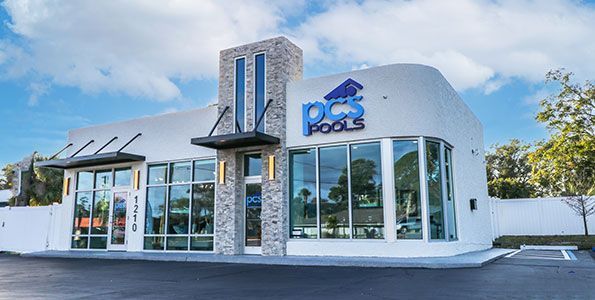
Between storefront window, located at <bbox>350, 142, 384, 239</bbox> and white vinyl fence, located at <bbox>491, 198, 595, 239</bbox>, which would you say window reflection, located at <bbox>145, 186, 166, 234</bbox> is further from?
white vinyl fence, located at <bbox>491, 198, 595, 239</bbox>

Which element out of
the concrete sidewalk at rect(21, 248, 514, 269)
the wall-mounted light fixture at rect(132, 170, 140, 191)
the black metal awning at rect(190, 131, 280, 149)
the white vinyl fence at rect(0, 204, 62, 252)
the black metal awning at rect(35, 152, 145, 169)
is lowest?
the concrete sidewalk at rect(21, 248, 514, 269)

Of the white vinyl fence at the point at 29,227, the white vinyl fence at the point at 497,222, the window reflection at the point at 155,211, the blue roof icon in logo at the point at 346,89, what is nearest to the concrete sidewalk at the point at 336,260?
the window reflection at the point at 155,211

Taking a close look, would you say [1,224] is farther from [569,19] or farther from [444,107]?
[569,19]

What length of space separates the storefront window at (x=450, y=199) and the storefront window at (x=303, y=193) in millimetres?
3355

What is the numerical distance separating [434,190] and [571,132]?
1429 cm

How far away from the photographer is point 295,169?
11914 mm

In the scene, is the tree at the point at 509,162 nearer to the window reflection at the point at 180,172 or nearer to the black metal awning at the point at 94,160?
the window reflection at the point at 180,172

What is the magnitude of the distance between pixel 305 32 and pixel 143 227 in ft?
25.7

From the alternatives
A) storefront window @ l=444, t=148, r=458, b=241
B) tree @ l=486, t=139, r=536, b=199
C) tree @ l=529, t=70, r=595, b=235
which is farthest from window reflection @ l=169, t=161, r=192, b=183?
tree @ l=486, t=139, r=536, b=199

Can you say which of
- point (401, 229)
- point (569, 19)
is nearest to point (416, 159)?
point (401, 229)

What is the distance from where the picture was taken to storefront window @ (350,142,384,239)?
10.6 meters

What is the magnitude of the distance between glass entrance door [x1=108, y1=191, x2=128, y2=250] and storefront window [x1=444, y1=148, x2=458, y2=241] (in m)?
9.98

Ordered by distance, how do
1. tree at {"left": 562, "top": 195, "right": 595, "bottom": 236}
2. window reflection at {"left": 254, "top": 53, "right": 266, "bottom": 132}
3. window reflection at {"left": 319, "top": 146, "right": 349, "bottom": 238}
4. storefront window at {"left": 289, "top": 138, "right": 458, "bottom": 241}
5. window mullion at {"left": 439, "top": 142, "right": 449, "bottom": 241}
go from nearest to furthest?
1. storefront window at {"left": 289, "top": 138, "right": 458, "bottom": 241}
2. window mullion at {"left": 439, "top": 142, "right": 449, "bottom": 241}
3. window reflection at {"left": 319, "top": 146, "right": 349, "bottom": 238}
4. window reflection at {"left": 254, "top": 53, "right": 266, "bottom": 132}
5. tree at {"left": 562, "top": 195, "right": 595, "bottom": 236}

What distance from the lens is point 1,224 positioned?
56.3ft
